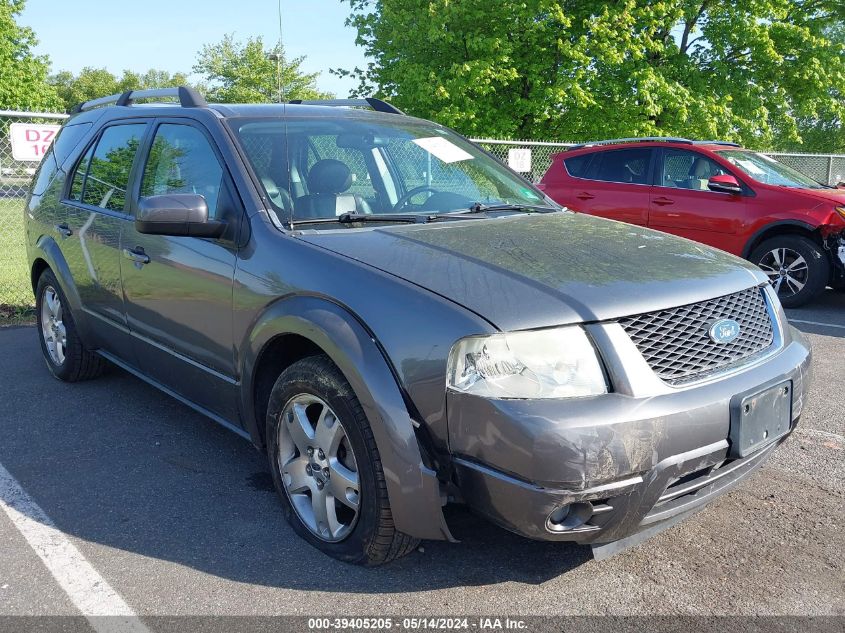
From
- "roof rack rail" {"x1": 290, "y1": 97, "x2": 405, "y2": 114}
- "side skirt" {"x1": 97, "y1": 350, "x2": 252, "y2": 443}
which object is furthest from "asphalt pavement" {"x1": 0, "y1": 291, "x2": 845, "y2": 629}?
"roof rack rail" {"x1": 290, "y1": 97, "x2": 405, "y2": 114}

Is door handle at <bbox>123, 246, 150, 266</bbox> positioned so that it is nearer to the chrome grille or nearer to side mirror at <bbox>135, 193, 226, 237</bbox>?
side mirror at <bbox>135, 193, 226, 237</bbox>

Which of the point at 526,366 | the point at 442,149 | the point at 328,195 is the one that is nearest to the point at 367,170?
the point at 328,195

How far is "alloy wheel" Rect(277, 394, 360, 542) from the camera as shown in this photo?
276 centimetres

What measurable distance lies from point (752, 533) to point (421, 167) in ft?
7.48

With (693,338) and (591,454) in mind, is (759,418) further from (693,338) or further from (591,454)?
(591,454)

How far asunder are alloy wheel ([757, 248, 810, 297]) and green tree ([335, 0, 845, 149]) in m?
12.6

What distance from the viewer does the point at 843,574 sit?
275 centimetres

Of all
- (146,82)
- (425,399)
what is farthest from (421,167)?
(146,82)

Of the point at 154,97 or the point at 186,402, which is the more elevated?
the point at 154,97

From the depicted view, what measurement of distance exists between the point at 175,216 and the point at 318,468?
3.89 ft

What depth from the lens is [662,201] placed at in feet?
28.5

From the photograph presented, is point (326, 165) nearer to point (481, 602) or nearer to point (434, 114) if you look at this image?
point (481, 602)

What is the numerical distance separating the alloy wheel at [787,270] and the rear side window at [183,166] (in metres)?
6.39

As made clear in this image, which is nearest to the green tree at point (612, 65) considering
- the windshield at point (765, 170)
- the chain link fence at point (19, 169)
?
the chain link fence at point (19, 169)
